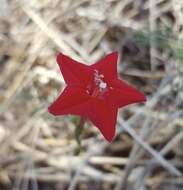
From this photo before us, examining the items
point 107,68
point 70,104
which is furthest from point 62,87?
point 70,104

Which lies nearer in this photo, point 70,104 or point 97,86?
point 70,104

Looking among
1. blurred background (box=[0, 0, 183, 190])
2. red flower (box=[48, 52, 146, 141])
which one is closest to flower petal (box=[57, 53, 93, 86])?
red flower (box=[48, 52, 146, 141])

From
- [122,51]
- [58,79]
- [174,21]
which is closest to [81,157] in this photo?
[58,79]

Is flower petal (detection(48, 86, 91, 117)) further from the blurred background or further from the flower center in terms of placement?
the blurred background

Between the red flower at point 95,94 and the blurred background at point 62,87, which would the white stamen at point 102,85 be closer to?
the red flower at point 95,94

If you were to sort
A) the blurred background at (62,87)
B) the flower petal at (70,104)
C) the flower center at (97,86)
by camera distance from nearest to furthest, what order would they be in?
the flower petal at (70,104) < the flower center at (97,86) < the blurred background at (62,87)

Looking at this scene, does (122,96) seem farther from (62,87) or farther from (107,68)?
(62,87)

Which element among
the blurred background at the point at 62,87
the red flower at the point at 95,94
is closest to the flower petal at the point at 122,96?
the red flower at the point at 95,94
